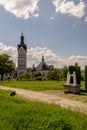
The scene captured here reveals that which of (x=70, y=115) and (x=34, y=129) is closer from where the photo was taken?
(x=34, y=129)

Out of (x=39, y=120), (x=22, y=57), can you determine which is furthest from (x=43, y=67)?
(x=39, y=120)

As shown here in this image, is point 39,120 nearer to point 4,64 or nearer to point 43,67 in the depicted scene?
point 4,64

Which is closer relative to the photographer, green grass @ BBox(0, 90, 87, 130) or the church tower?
green grass @ BBox(0, 90, 87, 130)

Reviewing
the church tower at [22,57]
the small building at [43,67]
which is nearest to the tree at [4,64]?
the small building at [43,67]

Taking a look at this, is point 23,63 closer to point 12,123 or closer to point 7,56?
point 7,56

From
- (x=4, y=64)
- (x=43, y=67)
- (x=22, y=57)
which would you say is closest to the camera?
(x=4, y=64)

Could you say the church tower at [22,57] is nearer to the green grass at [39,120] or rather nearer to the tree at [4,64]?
the tree at [4,64]

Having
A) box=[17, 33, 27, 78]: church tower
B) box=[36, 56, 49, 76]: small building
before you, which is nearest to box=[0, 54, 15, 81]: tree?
box=[36, 56, 49, 76]: small building

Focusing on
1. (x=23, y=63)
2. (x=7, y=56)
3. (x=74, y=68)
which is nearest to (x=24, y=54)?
Answer: (x=23, y=63)

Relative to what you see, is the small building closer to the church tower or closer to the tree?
the church tower

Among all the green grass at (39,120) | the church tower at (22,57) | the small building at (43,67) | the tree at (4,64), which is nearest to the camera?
the green grass at (39,120)

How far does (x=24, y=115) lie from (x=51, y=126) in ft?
9.31

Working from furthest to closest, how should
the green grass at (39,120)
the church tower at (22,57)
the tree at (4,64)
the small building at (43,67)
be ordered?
the church tower at (22,57) → the small building at (43,67) → the tree at (4,64) → the green grass at (39,120)

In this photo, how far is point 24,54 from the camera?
146 metres
